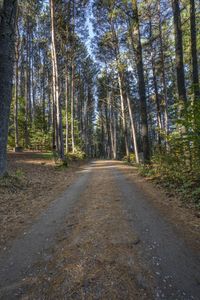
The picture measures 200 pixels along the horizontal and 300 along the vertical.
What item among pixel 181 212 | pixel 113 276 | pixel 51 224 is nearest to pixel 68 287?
pixel 113 276

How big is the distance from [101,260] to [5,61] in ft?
23.8

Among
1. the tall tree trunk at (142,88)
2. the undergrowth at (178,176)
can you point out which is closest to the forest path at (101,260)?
the undergrowth at (178,176)

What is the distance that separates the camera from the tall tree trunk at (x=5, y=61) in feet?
25.0

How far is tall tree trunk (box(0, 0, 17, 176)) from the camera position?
300 inches

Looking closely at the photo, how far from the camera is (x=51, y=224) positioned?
14.7 feet

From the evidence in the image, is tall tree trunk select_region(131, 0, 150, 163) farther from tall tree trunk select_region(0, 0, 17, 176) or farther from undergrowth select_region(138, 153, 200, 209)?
tall tree trunk select_region(0, 0, 17, 176)

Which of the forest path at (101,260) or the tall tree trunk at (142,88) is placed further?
the tall tree trunk at (142,88)

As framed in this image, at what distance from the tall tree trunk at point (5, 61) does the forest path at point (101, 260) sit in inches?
152

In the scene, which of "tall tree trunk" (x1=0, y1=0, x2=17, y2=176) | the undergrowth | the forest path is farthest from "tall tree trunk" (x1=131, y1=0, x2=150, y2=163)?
the forest path

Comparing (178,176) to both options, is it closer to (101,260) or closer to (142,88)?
(101,260)

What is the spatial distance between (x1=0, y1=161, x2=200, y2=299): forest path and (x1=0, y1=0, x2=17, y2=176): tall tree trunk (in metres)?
3.87

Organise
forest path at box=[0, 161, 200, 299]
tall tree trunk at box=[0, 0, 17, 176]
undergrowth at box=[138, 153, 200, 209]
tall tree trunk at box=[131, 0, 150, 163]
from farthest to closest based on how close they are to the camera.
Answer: tall tree trunk at box=[131, 0, 150, 163], tall tree trunk at box=[0, 0, 17, 176], undergrowth at box=[138, 153, 200, 209], forest path at box=[0, 161, 200, 299]

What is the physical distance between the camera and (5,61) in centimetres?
770

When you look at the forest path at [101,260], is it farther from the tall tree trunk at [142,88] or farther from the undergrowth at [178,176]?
the tall tree trunk at [142,88]
